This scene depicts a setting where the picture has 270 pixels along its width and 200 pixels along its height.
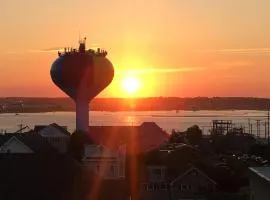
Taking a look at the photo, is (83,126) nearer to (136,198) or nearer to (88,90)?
(88,90)

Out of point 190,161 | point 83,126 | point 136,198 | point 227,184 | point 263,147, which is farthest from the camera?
point 83,126

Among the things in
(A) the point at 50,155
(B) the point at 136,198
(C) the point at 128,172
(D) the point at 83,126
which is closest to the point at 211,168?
(C) the point at 128,172

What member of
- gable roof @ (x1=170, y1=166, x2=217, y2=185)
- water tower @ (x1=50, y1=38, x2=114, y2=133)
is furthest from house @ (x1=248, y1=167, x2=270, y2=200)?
water tower @ (x1=50, y1=38, x2=114, y2=133)

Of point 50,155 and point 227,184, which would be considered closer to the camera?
point 50,155

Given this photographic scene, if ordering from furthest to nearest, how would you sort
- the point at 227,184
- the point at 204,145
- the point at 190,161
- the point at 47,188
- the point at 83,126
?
the point at 83,126 < the point at 204,145 < the point at 190,161 < the point at 227,184 < the point at 47,188

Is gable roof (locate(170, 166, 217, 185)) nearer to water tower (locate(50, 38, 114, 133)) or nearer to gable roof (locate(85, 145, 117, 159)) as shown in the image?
gable roof (locate(85, 145, 117, 159))

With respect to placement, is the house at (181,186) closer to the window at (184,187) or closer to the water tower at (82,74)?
the window at (184,187)
